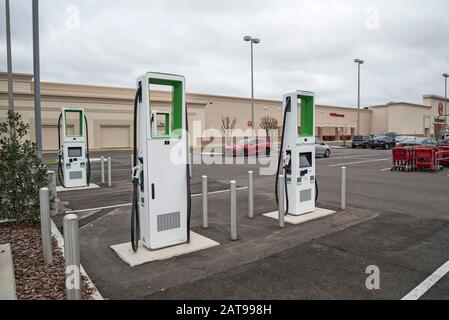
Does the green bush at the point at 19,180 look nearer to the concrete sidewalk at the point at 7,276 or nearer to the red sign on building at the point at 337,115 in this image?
the concrete sidewalk at the point at 7,276

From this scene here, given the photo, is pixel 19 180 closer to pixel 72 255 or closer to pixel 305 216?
pixel 72 255

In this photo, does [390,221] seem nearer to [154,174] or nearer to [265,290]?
[265,290]

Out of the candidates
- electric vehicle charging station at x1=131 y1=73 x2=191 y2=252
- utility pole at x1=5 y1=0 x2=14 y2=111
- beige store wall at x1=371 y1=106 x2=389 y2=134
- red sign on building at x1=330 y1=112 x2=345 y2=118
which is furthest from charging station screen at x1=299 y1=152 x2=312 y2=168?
beige store wall at x1=371 y1=106 x2=389 y2=134

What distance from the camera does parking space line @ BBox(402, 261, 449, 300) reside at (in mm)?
3981

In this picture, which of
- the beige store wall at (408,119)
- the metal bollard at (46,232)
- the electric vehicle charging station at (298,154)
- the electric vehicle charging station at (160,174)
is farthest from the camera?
the beige store wall at (408,119)

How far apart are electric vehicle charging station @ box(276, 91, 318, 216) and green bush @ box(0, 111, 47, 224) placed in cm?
498

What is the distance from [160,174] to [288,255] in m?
2.35

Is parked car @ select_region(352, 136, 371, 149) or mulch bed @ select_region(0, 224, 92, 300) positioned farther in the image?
parked car @ select_region(352, 136, 371, 149)

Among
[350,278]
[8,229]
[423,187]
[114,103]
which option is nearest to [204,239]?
[350,278]

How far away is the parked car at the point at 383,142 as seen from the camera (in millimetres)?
36809

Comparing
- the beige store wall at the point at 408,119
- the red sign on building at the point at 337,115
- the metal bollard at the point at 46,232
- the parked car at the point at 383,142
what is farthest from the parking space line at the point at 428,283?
the beige store wall at the point at 408,119

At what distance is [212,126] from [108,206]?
30881 millimetres

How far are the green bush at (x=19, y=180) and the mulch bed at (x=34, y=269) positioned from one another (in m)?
0.32

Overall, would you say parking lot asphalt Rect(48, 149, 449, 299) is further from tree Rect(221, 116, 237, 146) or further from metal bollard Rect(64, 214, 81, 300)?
tree Rect(221, 116, 237, 146)
